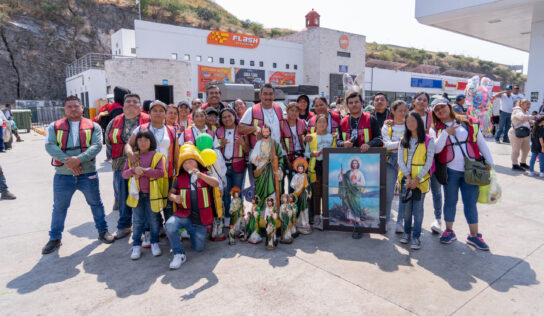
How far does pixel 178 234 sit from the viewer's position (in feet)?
12.3

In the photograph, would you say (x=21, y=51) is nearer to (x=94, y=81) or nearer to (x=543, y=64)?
(x=94, y=81)

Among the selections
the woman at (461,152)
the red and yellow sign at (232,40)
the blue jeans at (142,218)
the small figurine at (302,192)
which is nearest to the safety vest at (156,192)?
the blue jeans at (142,218)

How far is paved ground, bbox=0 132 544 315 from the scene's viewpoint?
9.35 ft

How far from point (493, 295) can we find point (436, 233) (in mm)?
1569

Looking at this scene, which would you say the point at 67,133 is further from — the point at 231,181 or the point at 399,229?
the point at 399,229

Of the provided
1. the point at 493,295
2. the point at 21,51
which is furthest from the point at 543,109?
the point at 21,51

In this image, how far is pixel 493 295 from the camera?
9.66 ft

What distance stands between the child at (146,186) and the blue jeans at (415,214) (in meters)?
3.13

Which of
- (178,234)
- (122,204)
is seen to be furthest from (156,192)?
(122,204)

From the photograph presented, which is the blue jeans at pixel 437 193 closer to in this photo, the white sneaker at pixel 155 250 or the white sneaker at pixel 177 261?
the white sneaker at pixel 177 261

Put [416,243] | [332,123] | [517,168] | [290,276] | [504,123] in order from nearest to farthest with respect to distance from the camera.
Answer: [290,276] < [416,243] < [332,123] < [517,168] < [504,123]

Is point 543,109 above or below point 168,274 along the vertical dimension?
above

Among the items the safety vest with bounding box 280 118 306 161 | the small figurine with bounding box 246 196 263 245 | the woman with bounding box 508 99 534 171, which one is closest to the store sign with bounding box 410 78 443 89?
the woman with bounding box 508 99 534 171

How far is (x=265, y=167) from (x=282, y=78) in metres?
31.4
